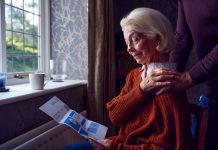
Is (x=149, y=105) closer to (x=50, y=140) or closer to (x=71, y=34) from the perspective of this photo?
(x=50, y=140)

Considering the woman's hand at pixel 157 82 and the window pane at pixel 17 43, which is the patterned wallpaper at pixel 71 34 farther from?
the woman's hand at pixel 157 82

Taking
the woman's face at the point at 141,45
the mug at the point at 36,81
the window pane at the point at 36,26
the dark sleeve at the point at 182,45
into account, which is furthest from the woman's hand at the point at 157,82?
the window pane at the point at 36,26

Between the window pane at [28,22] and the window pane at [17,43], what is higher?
the window pane at [28,22]

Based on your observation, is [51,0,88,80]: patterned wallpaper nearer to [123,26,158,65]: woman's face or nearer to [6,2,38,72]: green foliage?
[6,2,38,72]: green foliage

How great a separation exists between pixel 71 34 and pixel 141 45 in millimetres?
1290

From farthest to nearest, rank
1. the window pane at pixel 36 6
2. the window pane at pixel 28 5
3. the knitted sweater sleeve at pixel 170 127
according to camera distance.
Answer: the window pane at pixel 36 6
the window pane at pixel 28 5
the knitted sweater sleeve at pixel 170 127

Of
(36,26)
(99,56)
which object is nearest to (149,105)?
(99,56)

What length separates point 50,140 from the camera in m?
1.49

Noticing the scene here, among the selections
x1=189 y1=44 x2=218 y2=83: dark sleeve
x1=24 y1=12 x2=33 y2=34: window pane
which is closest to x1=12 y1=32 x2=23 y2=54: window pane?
x1=24 y1=12 x2=33 y2=34: window pane

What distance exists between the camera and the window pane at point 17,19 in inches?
74.2

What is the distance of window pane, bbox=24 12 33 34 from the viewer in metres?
2.07

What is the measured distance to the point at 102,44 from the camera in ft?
6.98

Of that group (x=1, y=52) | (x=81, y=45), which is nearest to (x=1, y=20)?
(x=1, y=52)

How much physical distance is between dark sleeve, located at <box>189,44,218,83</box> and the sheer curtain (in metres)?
1.09
